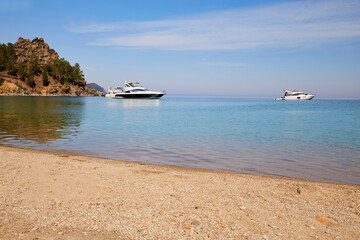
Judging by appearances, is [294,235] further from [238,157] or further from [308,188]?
[238,157]

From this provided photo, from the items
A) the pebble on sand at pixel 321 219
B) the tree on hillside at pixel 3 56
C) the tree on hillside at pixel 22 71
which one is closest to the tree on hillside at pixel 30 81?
the tree on hillside at pixel 22 71

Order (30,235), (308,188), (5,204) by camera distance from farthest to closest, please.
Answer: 1. (308,188)
2. (5,204)
3. (30,235)

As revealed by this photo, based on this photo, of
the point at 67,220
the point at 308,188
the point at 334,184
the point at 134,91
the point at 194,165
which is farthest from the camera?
the point at 134,91

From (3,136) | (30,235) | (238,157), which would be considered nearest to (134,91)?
(3,136)

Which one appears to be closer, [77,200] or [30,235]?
[30,235]

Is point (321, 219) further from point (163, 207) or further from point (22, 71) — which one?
point (22, 71)

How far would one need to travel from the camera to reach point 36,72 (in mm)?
161000

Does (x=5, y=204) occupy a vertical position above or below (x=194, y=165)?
above

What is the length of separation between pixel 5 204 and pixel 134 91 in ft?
347

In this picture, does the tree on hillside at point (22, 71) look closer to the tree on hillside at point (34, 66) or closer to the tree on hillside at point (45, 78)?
the tree on hillside at point (34, 66)

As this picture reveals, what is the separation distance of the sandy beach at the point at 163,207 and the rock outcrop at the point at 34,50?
647 feet

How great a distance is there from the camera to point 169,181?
290 inches

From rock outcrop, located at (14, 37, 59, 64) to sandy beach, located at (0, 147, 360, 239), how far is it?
197 metres

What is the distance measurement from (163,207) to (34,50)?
214504 millimetres
